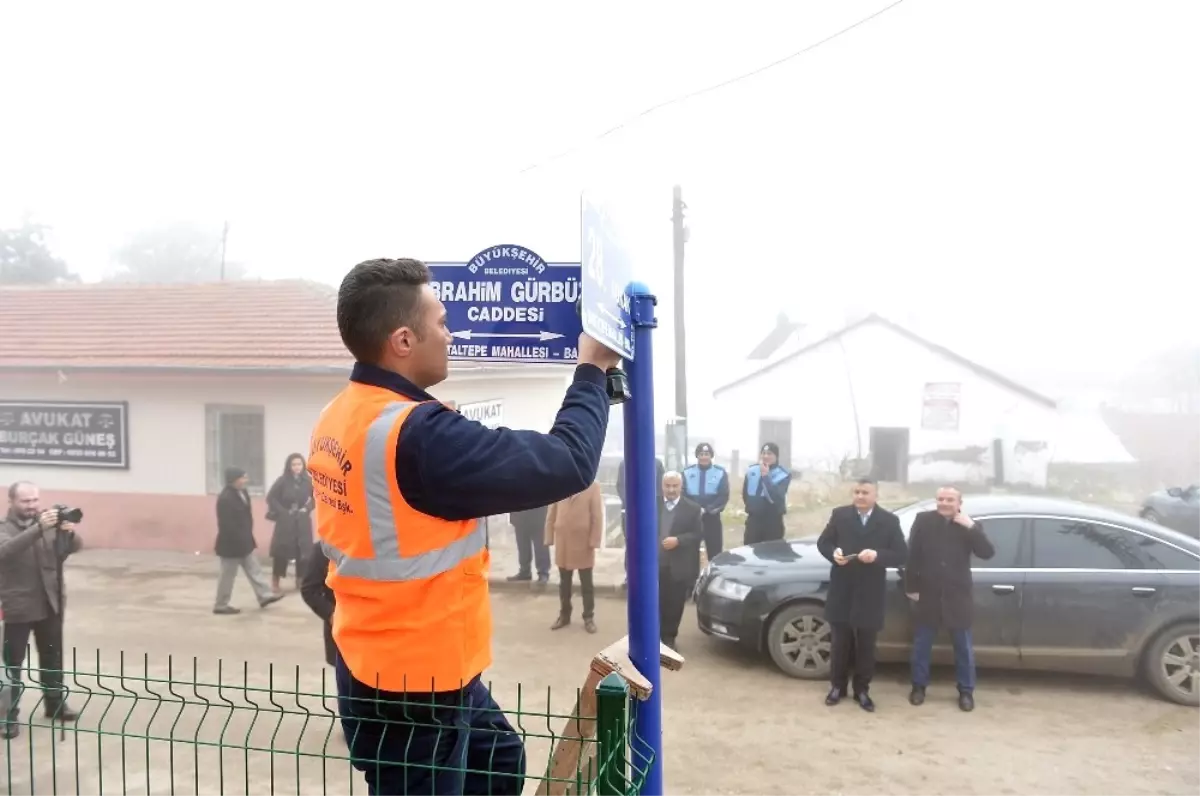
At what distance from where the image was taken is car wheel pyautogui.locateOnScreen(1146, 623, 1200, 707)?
638cm

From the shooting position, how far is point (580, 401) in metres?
1.83

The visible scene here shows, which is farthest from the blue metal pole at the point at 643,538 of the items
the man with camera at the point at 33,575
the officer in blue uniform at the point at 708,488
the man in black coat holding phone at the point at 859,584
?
the officer in blue uniform at the point at 708,488

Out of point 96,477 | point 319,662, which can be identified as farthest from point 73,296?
point 319,662

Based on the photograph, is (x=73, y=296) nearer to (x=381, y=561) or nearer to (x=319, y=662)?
(x=319, y=662)

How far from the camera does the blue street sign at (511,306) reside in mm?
2398

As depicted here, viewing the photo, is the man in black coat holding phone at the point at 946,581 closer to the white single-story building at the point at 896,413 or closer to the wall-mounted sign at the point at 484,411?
the wall-mounted sign at the point at 484,411

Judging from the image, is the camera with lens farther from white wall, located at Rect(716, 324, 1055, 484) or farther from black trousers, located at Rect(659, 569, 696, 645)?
white wall, located at Rect(716, 324, 1055, 484)

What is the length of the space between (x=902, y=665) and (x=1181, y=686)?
6.46 ft

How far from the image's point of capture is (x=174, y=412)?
11914mm

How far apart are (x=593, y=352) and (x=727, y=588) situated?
561cm

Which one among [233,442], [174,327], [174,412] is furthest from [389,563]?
[174,327]

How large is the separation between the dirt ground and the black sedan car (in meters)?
0.28

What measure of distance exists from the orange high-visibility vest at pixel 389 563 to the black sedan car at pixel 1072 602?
552cm

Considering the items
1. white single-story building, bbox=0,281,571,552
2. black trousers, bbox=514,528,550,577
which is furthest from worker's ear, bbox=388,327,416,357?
white single-story building, bbox=0,281,571,552
